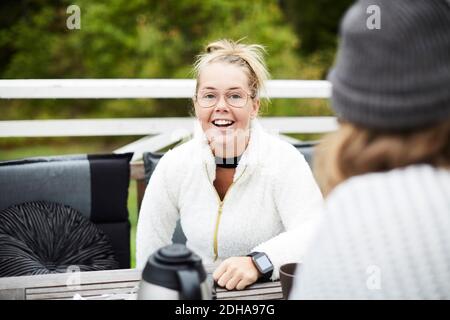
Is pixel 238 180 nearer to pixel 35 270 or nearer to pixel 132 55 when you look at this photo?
pixel 35 270

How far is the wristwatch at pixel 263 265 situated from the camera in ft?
5.41

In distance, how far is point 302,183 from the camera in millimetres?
2037

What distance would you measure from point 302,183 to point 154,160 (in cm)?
75

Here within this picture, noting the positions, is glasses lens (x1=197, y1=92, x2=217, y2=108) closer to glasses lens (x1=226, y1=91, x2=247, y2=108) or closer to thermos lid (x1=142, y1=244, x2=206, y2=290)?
Result: glasses lens (x1=226, y1=91, x2=247, y2=108)

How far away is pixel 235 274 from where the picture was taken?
5.24 feet

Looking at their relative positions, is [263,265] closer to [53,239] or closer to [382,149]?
[382,149]

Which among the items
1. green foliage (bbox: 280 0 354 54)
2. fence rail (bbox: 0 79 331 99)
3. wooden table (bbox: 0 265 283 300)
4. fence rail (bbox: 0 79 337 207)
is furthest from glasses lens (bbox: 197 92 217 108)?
green foliage (bbox: 280 0 354 54)

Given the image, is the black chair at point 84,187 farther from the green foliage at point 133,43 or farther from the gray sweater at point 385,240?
the green foliage at point 133,43

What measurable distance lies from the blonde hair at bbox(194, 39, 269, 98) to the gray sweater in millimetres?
1260

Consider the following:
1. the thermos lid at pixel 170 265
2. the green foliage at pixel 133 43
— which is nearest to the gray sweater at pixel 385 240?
the thermos lid at pixel 170 265

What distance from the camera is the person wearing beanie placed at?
0.92 meters

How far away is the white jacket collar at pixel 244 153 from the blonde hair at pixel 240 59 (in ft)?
0.47
